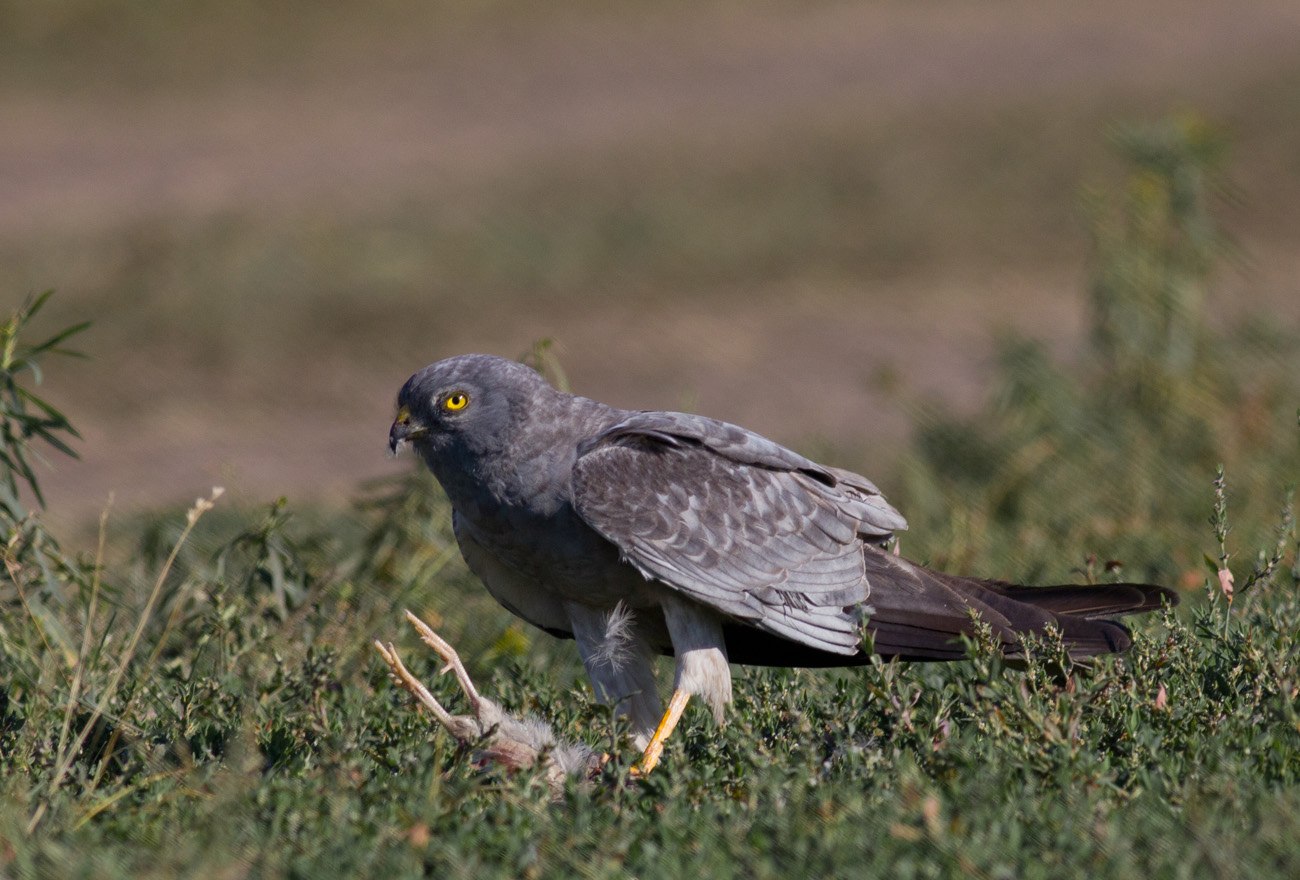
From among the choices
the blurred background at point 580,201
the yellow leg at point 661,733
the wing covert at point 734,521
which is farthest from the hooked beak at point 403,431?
the blurred background at point 580,201

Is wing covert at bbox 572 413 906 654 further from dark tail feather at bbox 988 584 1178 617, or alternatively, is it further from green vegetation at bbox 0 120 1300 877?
dark tail feather at bbox 988 584 1178 617

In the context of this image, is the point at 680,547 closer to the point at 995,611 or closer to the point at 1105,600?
the point at 995,611

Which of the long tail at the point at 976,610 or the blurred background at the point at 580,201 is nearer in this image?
the long tail at the point at 976,610

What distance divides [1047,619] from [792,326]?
8229mm

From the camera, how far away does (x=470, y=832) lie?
3.22 meters

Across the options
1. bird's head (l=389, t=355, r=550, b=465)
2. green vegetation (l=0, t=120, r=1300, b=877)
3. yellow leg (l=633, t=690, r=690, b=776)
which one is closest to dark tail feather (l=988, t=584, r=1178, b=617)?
green vegetation (l=0, t=120, r=1300, b=877)

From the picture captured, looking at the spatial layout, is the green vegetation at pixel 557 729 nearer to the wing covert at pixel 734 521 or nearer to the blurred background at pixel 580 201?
the wing covert at pixel 734 521

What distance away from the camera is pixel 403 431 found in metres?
4.32

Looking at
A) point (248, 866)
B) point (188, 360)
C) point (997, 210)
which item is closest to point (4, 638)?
point (248, 866)

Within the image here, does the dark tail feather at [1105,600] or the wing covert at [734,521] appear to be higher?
the wing covert at [734,521]

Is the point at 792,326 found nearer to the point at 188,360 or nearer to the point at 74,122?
the point at 188,360

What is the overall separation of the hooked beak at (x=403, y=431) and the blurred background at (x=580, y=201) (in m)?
2.71

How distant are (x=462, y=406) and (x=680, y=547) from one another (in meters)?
0.71

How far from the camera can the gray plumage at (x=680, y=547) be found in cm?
411
